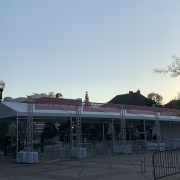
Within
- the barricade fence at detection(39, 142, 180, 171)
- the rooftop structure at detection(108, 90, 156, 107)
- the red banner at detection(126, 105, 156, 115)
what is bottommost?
the barricade fence at detection(39, 142, 180, 171)

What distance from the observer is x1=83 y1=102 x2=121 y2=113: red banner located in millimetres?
19998

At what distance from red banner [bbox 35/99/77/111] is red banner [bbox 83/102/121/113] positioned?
135 cm

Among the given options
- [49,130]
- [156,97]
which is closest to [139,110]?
[49,130]

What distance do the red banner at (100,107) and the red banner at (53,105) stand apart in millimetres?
1351

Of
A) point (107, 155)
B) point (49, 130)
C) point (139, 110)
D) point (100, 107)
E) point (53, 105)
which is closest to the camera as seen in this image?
point (107, 155)

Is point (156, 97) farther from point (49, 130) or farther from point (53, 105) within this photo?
point (53, 105)

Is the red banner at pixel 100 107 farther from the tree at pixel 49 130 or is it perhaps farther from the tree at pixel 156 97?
the tree at pixel 156 97

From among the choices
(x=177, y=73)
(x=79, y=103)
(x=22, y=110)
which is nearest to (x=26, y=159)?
(x=22, y=110)

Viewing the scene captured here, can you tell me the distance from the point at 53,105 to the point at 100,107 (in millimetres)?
4144

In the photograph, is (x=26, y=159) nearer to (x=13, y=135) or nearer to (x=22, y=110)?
(x=22, y=110)

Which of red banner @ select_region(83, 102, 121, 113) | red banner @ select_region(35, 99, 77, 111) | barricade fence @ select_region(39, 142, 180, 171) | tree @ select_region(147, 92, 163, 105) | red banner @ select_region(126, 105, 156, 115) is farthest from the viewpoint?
tree @ select_region(147, 92, 163, 105)

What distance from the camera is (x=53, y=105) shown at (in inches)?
711

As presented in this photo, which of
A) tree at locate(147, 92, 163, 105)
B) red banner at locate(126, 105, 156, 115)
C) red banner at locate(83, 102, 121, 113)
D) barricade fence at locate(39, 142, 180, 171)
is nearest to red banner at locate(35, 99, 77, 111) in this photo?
red banner at locate(83, 102, 121, 113)

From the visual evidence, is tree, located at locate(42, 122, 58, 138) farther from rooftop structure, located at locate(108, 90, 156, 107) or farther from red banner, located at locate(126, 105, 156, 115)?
red banner, located at locate(126, 105, 156, 115)
